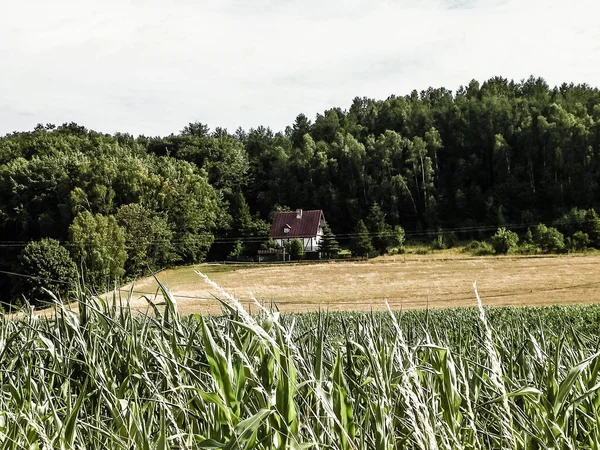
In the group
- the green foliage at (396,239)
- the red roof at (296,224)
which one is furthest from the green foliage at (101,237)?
the green foliage at (396,239)

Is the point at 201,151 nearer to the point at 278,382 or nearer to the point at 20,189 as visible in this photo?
the point at 20,189

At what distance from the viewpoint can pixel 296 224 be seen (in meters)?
67.6

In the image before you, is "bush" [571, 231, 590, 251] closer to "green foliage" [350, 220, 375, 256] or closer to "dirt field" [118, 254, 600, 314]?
"dirt field" [118, 254, 600, 314]

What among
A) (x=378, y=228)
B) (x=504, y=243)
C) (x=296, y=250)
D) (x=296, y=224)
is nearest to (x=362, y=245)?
(x=296, y=250)

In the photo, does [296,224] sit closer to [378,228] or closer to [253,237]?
[253,237]

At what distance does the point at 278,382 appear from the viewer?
5.44ft

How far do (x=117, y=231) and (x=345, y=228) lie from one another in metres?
29.1

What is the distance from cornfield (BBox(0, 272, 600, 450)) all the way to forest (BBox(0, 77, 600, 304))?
4580 centimetres

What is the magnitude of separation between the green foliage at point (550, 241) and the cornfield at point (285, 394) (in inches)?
2057

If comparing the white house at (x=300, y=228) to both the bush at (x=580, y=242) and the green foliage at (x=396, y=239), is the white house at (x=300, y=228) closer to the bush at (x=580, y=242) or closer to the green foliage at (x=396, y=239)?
the green foliage at (x=396, y=239)

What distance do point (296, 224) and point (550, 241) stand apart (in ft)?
87.7

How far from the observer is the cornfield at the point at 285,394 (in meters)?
1.59

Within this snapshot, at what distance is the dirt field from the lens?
3462 centimetres

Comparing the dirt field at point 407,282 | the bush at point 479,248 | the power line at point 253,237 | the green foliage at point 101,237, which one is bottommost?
the dirt field at point 407,282
